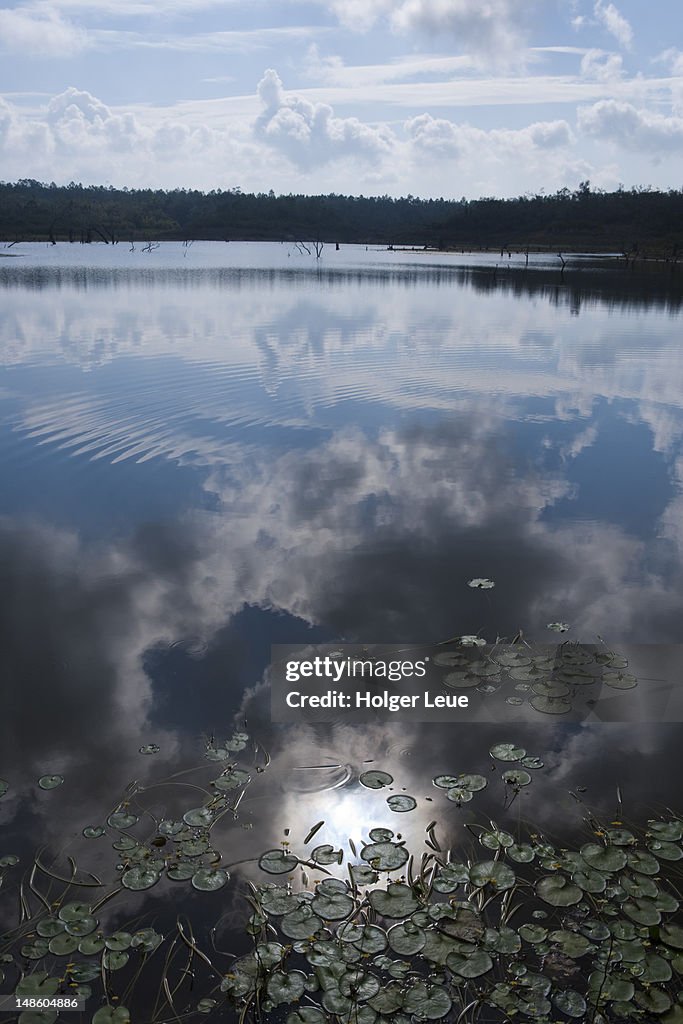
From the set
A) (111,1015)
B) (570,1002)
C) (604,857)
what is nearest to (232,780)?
(111,1015)

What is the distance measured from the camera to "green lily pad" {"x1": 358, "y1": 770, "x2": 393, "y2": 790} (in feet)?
21.7

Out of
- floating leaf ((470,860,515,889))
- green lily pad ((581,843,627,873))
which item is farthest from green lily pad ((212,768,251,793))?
green lily pad ((581,843,627,873))

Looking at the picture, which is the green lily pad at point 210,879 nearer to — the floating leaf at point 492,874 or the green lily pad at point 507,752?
the floating leaf at point 492,874

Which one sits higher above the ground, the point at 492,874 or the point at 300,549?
the point at 300,549

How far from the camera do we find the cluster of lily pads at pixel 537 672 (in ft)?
26.0

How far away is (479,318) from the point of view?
3872 centimetres

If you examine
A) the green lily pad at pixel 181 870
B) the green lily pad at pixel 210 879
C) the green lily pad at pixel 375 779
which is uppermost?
the green lily pad at pixel 375 779

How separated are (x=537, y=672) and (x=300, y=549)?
4.17 meters

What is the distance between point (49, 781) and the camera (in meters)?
6.64

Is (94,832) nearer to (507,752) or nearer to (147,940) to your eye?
(147,940)

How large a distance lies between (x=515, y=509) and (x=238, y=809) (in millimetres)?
8157

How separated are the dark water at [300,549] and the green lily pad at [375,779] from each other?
0.10 metres

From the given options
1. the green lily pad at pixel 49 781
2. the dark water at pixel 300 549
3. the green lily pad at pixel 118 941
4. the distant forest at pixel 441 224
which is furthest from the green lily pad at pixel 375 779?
the distant forest at pixel 441 224

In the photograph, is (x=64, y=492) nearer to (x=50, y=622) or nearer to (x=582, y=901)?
(x=50, y=622)
